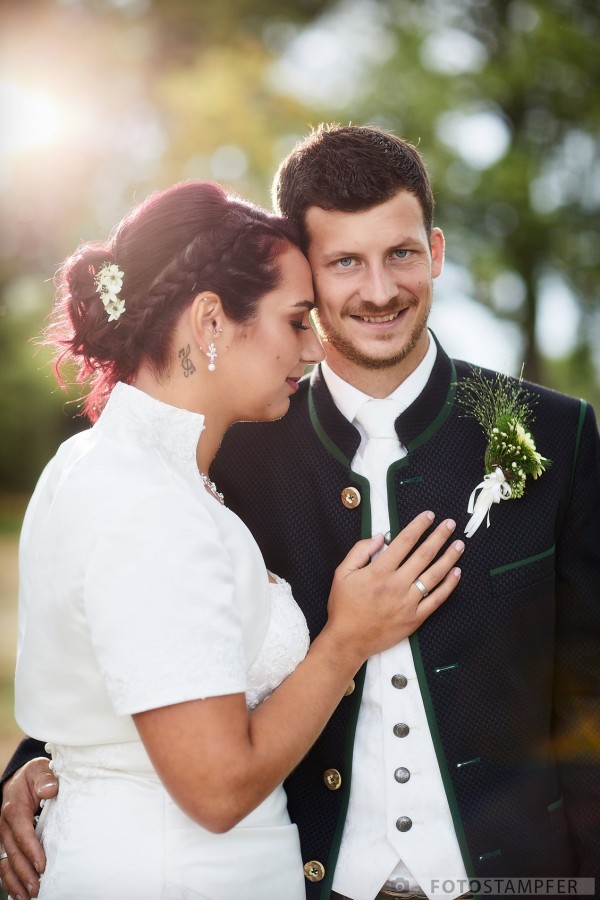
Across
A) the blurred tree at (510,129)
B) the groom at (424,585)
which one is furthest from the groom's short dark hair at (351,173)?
the blurred tree at (510,129)

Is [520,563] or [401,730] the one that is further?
[520,563]

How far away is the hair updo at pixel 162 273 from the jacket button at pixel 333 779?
1.11 metres

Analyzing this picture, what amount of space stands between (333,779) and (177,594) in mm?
886

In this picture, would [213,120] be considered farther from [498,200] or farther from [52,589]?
[52,589]

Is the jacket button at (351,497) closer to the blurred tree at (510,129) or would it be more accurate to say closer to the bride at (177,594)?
the bride at (177,594)

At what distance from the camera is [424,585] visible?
242 centimetres

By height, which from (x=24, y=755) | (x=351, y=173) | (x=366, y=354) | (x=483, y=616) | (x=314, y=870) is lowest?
(x=314, y=870)

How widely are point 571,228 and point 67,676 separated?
12271 mm

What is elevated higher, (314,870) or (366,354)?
(366,354)

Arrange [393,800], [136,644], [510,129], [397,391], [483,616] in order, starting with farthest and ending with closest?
1. [510,129]
2. [397,391]
3. [483,616]
4. [393,800]
5. [136,644]

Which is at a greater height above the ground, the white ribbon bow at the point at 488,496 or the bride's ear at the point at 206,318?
the bride's ear at the point at 206,318

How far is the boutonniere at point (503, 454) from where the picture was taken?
8.25 feet

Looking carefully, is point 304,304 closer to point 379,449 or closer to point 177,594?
point 379,449

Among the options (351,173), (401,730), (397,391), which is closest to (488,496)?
(397,391)
